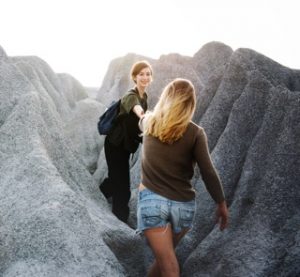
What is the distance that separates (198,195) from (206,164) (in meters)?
2.75

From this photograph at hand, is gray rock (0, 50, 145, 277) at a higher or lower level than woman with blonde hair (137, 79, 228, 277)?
lower

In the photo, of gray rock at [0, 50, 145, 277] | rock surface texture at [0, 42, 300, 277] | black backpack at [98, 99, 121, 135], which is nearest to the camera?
gray rock at [0, 50, 145, 277]

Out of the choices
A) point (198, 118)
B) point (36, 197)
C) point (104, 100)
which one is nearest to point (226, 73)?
point (198, 118)

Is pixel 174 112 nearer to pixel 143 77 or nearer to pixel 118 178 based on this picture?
pixel 143 77

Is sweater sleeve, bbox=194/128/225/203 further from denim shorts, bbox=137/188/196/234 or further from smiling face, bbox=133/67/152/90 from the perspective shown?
smiling face, bbox=133/67/152/90

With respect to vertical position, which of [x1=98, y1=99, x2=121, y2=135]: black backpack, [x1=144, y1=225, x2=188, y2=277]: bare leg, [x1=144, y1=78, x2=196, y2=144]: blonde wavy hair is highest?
[x1=144, y1=78, x2=196, y2=144]: blonde wavy hair

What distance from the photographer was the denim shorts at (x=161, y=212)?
4.09 metres

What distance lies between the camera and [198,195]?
22.5 feet

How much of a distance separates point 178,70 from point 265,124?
5.57m

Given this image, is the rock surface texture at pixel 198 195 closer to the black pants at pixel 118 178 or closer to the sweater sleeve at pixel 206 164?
the black pants at pixel 118 178

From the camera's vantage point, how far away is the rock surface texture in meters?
5.09

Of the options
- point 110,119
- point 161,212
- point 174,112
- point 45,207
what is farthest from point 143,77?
point 161,212

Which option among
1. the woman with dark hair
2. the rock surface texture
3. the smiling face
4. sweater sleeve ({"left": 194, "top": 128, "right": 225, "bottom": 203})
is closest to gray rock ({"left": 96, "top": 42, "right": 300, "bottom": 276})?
the rock surface texture

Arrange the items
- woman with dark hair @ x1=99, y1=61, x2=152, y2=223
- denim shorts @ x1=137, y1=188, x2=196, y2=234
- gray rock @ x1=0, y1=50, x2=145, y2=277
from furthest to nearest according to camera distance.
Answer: woman with dark hair @ x1=99, y1=61, x2=152, y2=223, gray rock @ x1=0, y1=50, x2=145, y2=277, denim shorts @ x1=137, y1=188, x2=196, y2=234
